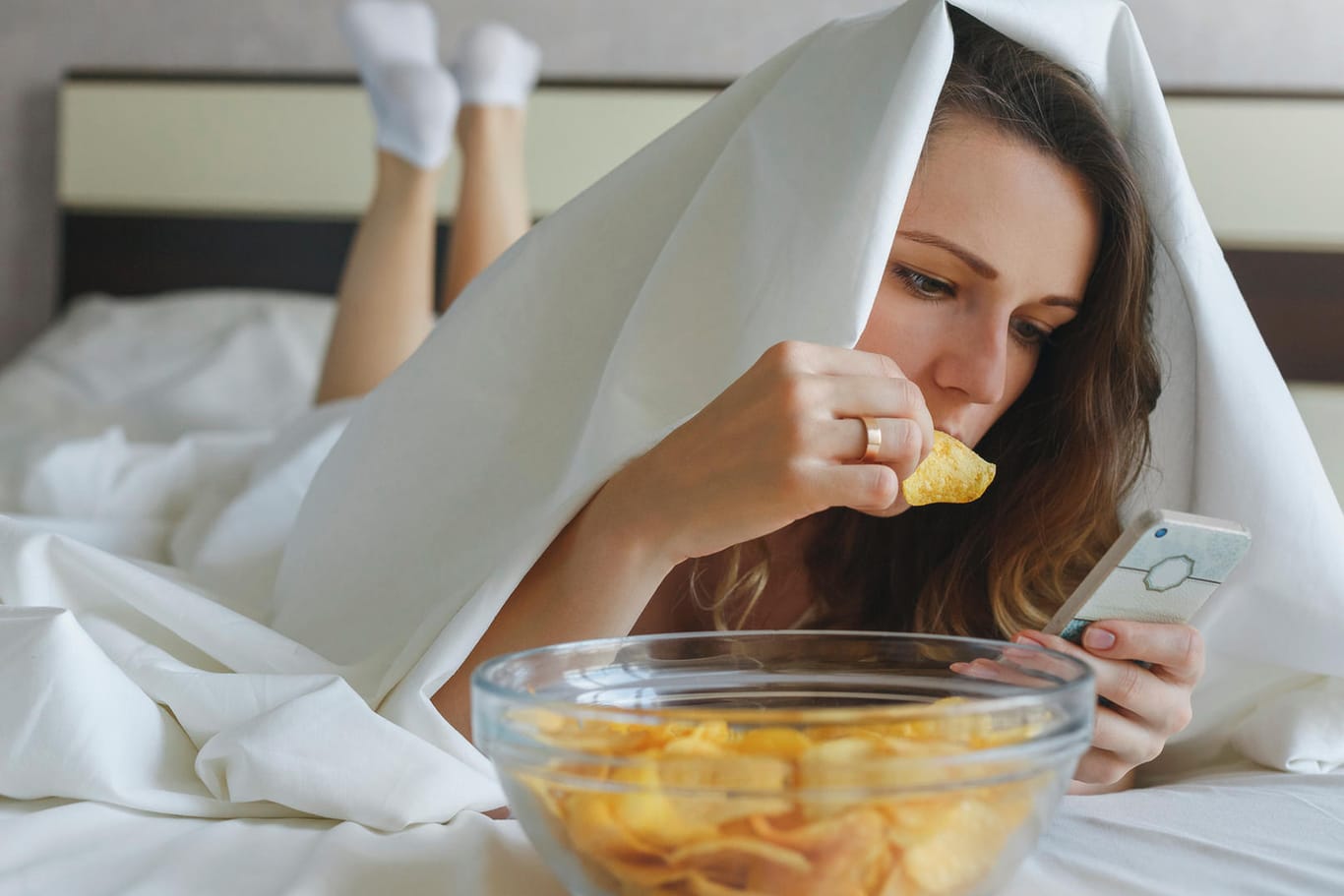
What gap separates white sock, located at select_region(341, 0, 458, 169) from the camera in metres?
2.15

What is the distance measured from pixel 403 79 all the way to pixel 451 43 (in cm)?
67

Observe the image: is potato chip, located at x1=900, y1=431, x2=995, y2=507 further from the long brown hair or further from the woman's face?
the long brown hair

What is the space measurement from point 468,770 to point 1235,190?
2.10 metres

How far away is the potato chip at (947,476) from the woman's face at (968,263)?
0.16 ft

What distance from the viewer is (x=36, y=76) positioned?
2949 millimetres

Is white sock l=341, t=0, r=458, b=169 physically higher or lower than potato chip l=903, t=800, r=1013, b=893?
higher

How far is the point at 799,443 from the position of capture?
0.67m

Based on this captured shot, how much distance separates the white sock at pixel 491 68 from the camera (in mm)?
2277

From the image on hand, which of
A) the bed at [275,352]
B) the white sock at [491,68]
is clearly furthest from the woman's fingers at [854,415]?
the white sock at [491,68]

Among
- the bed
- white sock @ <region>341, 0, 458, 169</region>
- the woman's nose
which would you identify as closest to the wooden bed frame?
the bed

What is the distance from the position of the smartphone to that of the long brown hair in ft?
1.21

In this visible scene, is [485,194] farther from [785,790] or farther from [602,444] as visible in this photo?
[785,790]

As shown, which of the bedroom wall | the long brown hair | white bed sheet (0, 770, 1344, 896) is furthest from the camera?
the bedroom wall

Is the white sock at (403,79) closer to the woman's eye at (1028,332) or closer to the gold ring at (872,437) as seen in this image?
the woman's eye at (1028,332)
